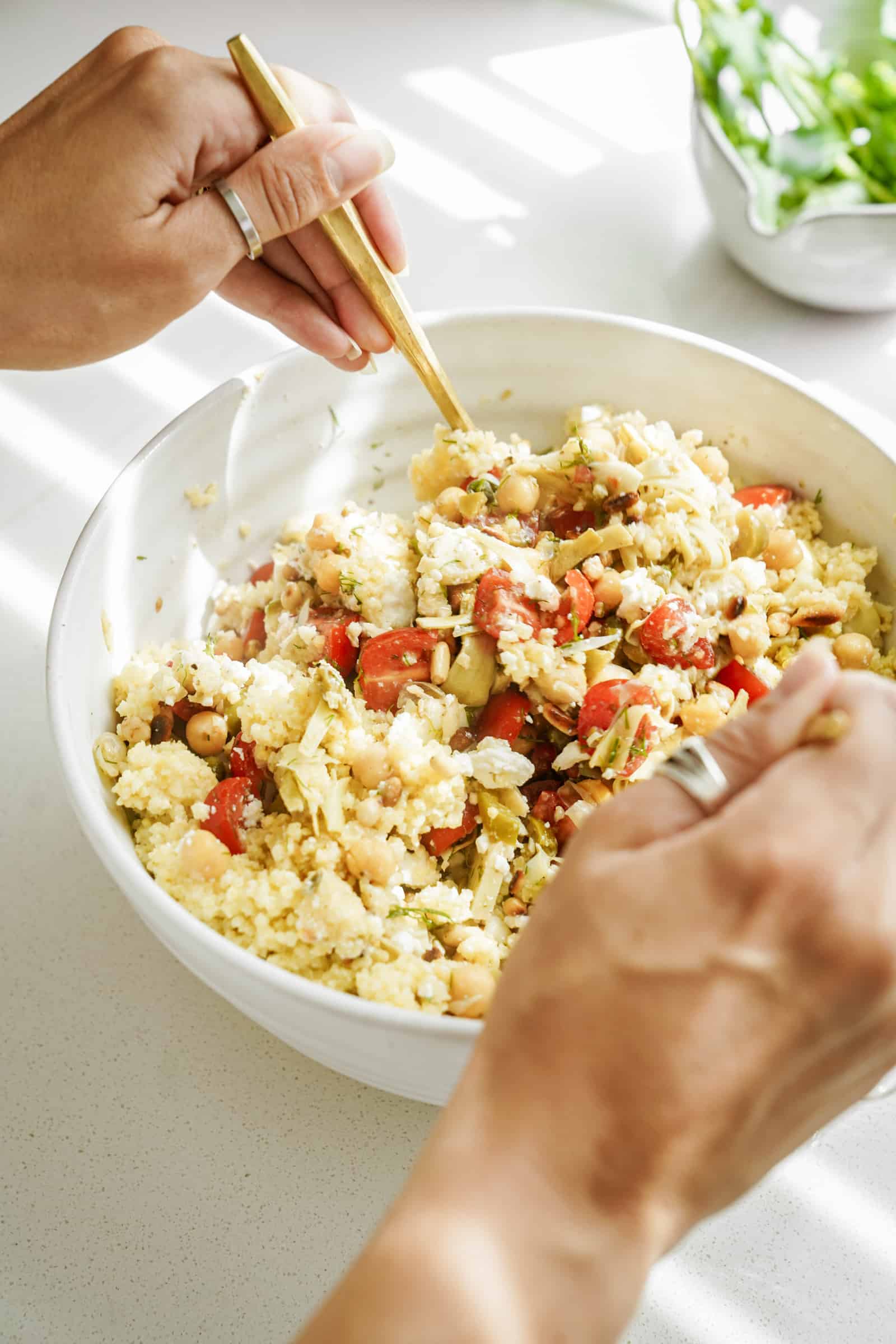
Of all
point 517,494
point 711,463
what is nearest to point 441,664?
point 517,494

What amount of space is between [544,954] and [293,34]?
2186 millimetres

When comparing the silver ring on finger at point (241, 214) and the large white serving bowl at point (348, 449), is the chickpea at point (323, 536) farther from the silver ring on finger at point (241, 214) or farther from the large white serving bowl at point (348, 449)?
the silver ring on finger at point (241, 214)

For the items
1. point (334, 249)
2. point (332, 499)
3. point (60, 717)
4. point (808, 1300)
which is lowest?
point (808, 1300)

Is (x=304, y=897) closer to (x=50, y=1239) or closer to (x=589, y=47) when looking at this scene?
(x=50, y=1239)

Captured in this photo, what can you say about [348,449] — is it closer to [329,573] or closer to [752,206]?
[329,573]

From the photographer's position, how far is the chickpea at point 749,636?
1190mm

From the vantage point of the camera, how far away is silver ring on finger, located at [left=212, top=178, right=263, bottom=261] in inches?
45.4

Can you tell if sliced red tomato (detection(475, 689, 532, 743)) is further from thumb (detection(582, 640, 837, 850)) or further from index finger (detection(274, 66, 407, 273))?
index finger (detection(274, 66, 407, 273))

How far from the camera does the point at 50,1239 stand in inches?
42.6

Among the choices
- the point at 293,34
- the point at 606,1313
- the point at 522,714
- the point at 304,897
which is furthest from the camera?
the point at 293,34

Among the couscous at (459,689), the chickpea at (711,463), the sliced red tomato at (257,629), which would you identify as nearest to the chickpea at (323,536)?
the couscous at (459,689)

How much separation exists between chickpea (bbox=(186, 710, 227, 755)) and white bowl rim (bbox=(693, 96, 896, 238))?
1.08m

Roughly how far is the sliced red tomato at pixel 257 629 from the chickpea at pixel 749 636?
1.90ft

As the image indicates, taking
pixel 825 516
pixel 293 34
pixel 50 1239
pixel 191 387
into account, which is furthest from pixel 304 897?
pixel 293 34
